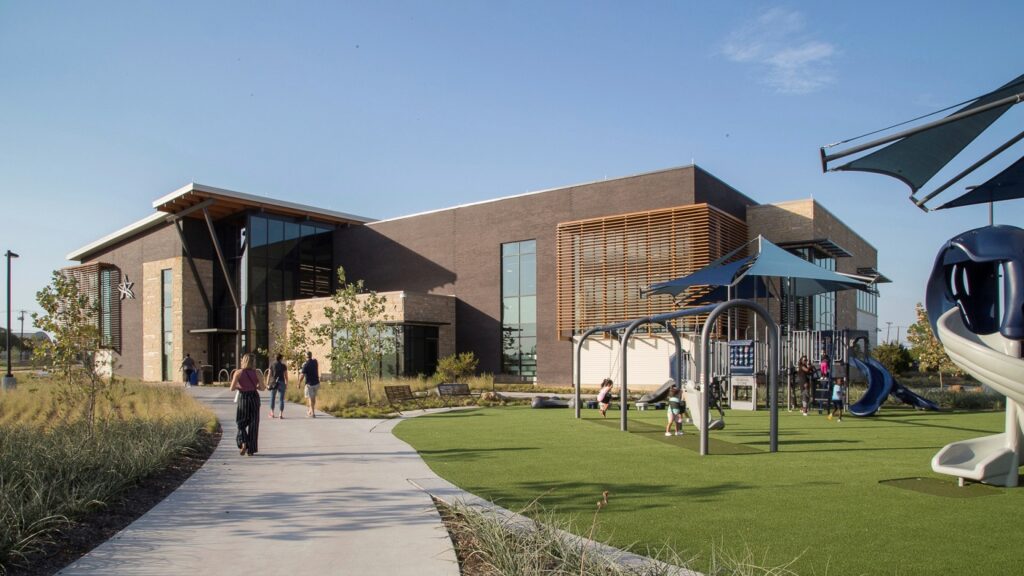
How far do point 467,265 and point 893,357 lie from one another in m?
23.1

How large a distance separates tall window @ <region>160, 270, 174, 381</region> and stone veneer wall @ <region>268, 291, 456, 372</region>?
7625 millimetres

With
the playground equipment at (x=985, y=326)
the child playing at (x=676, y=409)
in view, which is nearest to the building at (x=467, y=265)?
the child playing at (x=676, y=409)

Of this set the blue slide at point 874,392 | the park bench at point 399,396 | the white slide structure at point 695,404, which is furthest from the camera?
the park bench at point 399,396

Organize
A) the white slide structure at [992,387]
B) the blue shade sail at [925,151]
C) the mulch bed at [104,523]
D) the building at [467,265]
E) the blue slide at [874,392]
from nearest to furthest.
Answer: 1. the mulch bed at [104,523]
2. the white slide structure at [992,387]
3. the blue shade sail at [925,151]
4. the blue slide at [874,392]
5. the building at [467,265]

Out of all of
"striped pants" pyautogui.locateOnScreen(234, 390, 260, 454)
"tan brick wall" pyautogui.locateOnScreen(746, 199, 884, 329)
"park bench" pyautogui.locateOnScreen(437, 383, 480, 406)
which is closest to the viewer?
"striped pants" pyautogui.locateOnScreen(234, 390, 260, 454)

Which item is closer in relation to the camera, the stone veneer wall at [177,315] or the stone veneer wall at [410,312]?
the stone veneer wall at [410,312]

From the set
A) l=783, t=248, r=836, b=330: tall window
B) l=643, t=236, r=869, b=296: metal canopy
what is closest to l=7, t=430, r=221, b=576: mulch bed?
l=643, t=236, r=869, b=296: metal canopy

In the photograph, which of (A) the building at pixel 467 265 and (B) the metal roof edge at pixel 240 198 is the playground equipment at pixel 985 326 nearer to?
(A) the building at pixel 467 265

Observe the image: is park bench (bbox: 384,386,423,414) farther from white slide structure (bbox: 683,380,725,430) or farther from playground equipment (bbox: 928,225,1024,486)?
playground equipment (bbox: 928,225,1024,486)

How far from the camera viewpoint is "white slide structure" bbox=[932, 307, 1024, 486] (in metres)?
8.66

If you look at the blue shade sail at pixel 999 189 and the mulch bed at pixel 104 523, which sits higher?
Result: the blue shade sail at pixel 999 189

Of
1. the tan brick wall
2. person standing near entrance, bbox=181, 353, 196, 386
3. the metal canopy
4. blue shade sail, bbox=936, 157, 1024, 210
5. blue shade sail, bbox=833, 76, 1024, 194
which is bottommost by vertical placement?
person standing near entrance, bbox=181, 353, 196, 386

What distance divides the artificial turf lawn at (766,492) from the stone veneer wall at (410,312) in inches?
795

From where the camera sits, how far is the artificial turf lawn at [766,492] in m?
6.16
